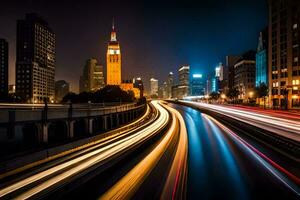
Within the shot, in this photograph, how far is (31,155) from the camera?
757 inches

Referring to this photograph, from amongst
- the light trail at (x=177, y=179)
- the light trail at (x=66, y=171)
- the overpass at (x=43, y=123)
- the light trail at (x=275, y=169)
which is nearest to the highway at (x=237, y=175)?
the light trail at (x=275, y=169)

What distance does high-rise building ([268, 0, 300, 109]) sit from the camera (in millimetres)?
106188

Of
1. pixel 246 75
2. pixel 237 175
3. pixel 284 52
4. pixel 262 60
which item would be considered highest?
pixel 262 60

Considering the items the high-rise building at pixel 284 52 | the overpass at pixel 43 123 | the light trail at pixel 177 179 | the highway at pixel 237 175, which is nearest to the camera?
the light trail at pixel 177 179

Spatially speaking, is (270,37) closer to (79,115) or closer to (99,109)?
(99,109)

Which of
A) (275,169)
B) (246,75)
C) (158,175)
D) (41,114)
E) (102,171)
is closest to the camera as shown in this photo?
(158,175)

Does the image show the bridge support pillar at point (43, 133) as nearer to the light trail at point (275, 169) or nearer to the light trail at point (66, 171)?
the light trail at point (66, 171)

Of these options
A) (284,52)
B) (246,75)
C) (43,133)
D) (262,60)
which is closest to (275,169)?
(43,133)

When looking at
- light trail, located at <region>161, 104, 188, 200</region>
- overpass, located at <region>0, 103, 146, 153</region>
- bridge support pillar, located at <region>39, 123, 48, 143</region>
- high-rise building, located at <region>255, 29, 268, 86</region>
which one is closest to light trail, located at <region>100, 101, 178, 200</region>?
light trail, located at <region>161, 104, 188, 200</region>

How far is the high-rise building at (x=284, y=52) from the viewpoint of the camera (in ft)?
348

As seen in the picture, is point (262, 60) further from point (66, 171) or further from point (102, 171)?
point (66, 171)

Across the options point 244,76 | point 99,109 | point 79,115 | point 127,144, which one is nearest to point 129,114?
A: point 99,109

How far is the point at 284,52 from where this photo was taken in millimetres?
113375

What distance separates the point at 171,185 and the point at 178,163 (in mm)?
5549
